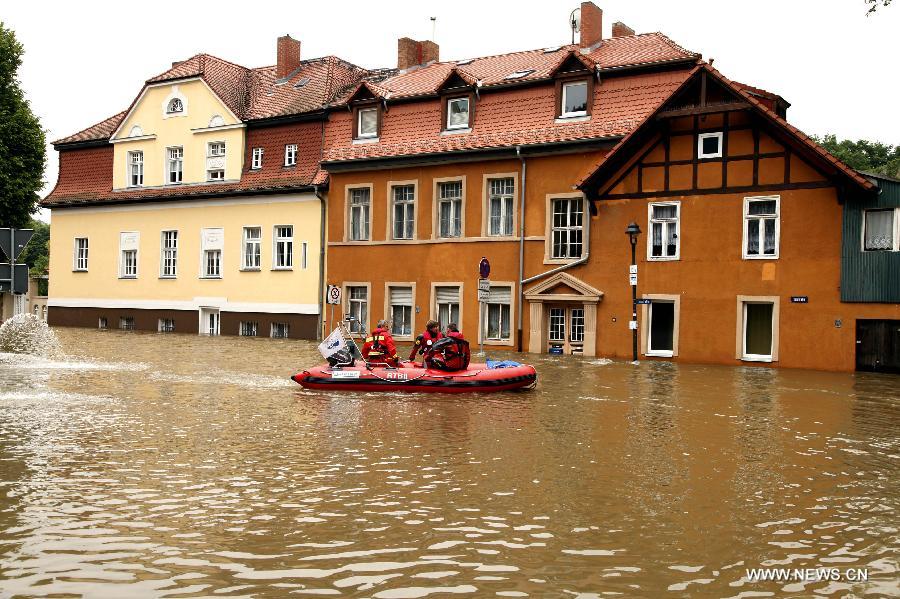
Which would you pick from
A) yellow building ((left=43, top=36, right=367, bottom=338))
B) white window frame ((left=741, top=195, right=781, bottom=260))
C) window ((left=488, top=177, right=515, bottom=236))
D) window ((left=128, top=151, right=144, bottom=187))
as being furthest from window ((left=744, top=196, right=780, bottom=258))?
window ((left=128, top=151, right=144, bottom=187))

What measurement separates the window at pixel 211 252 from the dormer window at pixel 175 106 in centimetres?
589

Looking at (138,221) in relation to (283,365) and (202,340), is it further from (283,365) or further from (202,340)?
(283,365)

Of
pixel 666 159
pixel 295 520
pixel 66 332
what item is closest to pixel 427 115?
pixel 666 159

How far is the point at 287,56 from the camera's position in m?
44.2

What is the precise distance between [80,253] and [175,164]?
7102mm

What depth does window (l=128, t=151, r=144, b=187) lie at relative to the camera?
45.2 m

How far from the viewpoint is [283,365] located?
25.7 m

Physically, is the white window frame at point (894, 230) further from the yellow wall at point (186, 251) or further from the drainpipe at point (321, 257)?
the yellow wall at point (186, 251)

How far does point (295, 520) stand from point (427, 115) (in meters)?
29.3

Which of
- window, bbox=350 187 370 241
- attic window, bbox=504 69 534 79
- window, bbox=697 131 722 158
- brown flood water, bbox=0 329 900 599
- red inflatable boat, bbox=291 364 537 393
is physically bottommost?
brown flood water, bbox=0 329 900 599

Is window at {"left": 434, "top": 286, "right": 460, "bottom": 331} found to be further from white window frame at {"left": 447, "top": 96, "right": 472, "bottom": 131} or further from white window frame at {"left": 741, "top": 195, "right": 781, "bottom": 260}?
white window frame at {"left": 741, "top": 195, "right": 781, "bottom": 260}

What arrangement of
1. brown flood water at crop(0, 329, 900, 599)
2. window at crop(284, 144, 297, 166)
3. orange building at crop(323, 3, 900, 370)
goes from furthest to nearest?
window at crop(284, 144, 297, 166) < orange building at crop(323, 3, 900, 370) < brown flood water at crop(0, 329, 900, 599)

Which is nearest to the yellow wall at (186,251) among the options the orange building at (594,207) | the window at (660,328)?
the orange building at (594,207)

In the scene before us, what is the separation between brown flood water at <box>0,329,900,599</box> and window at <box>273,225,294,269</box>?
71.8 feet
